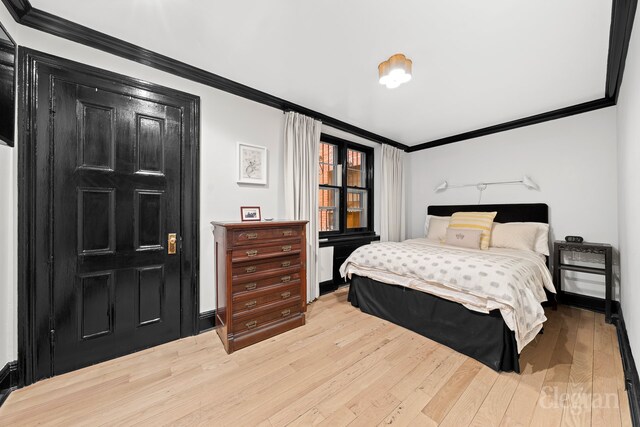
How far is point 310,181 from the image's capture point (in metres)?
3.14

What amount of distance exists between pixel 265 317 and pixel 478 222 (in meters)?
2.92

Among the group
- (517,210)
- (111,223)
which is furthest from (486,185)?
(111,223)

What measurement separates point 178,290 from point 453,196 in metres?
4.24

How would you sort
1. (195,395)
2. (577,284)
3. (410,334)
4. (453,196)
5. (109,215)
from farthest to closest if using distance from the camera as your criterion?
(453,196) → (577,284) → (410,334) → (109,215) → (195,395)

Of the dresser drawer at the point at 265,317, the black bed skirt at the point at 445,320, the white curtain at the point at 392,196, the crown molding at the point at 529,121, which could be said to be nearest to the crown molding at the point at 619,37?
the crown molding at the point at 529,121

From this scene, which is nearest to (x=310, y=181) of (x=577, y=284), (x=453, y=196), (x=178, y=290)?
(x=178, y=290)

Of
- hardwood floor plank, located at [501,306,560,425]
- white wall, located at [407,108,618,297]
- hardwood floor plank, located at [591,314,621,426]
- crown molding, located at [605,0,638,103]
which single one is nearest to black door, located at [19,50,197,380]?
hardwood floor plank, located at [501,306,560,425]

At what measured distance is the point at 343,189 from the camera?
3906 mm

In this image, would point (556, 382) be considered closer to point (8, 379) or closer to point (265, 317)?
point (265, 317)

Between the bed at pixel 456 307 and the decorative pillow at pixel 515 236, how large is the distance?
0.36m

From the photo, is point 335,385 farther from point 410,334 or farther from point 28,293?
point 28,293

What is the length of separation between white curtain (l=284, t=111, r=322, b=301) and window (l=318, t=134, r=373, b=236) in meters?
0.53

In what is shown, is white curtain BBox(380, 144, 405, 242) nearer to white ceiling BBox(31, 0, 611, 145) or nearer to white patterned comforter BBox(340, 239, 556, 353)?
white patterned comforter BBox(340, 239, 556, 353)

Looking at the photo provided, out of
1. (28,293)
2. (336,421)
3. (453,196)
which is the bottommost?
(336,421)
